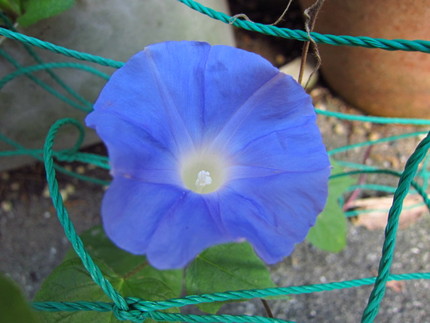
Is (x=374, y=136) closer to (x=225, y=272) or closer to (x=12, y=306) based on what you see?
(x=225, y=272)

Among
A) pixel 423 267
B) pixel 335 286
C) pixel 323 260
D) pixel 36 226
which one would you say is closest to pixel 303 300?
pixel 323 260

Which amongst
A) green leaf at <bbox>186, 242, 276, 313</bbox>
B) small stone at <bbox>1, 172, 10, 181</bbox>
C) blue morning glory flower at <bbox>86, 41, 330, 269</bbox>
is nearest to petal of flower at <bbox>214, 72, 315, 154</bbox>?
blue morning glory flower at <bbox>86, 41, 330, 269</bbox>

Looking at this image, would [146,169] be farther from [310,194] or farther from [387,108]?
[387,108]

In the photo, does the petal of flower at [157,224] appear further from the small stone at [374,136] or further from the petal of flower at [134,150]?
the small stone at [374,136]

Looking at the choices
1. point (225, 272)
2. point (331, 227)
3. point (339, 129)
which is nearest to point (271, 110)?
point (225, 272)

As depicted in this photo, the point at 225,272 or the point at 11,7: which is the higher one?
the point at 11,7

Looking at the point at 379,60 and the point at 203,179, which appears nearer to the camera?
the point at 203,179
